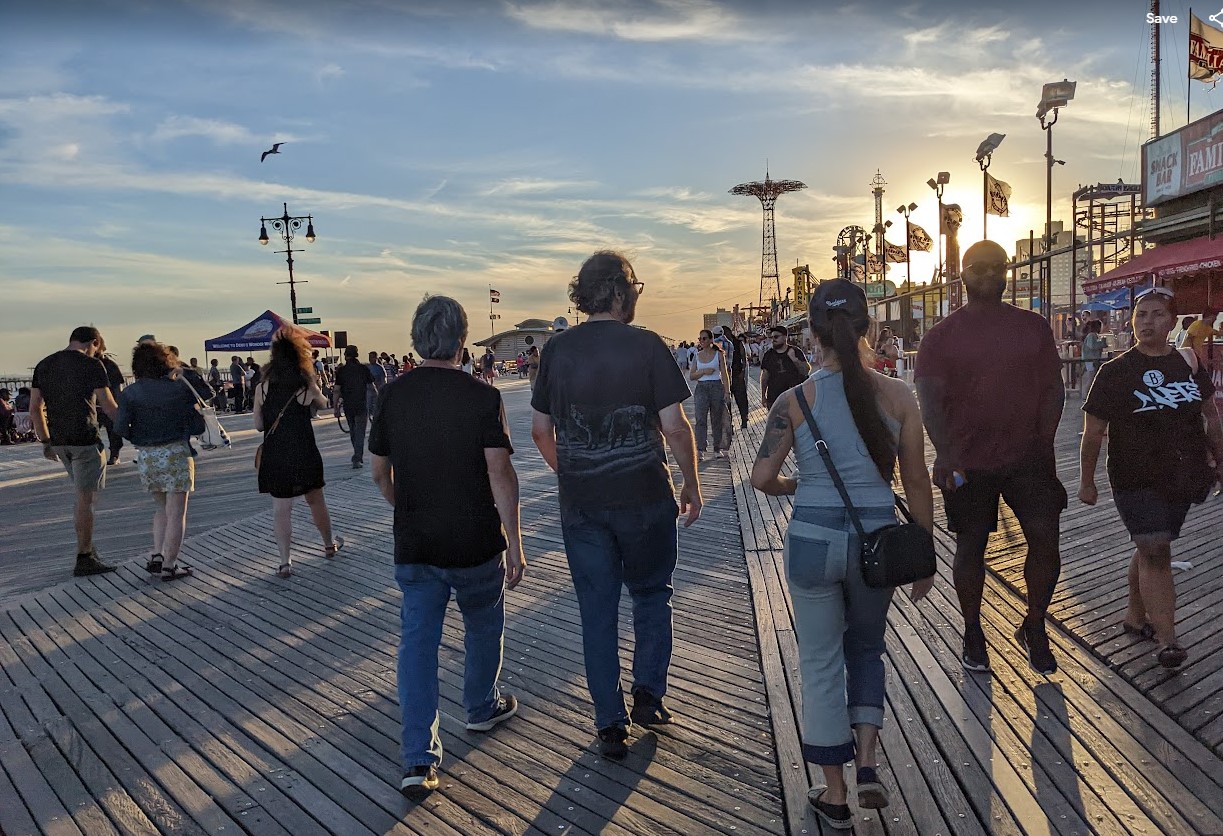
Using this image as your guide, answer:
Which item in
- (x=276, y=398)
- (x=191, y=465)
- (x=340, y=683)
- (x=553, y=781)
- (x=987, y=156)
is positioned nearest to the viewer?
(x=553, y=781)

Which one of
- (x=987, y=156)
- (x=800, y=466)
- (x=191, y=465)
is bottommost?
(x=191, y=465)

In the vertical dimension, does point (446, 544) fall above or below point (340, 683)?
above

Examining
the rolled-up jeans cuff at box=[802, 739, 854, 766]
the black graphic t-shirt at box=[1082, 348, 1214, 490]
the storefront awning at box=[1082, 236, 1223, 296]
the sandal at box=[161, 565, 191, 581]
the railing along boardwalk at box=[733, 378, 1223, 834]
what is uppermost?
the storefront awning at box=[1082, 236, 1223, 296]

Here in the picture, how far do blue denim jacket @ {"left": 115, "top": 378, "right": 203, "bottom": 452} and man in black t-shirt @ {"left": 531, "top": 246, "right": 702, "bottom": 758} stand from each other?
4.40 meters

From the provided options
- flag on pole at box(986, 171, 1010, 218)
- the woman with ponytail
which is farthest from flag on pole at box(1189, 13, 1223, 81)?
the woman with ponytail

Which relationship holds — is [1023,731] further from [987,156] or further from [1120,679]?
[987,156]

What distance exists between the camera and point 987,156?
22984 millimetres


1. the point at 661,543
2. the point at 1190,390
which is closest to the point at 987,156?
the point at 1190,390

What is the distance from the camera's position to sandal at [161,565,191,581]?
23.1 ft

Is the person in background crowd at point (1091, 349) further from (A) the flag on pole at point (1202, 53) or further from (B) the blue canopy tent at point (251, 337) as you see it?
(B) the blue canopy tent at point (251, 337)

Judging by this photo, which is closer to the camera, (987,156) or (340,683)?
(340,683)

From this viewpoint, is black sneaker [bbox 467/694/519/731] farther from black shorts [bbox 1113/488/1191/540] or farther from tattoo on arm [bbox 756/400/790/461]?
black shorts [bbox 1113/488/1191/540]

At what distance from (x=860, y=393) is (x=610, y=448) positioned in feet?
3.35

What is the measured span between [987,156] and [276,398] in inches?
837
